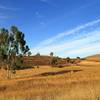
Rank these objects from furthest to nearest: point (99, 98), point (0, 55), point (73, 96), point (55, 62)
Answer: point (55, 62)
point (0, 55)
point (73, 96)
point (99, 98)

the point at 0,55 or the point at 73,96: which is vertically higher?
the point at 0,55

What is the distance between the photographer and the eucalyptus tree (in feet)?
198

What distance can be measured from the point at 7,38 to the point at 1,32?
1.86 meters

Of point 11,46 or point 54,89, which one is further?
point 11,46

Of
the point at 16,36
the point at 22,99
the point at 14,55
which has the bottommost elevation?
the point at 22,99

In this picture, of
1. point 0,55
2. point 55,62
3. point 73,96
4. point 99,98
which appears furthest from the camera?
point 55,62

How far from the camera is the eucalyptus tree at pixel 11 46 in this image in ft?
198

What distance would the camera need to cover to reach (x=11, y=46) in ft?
203

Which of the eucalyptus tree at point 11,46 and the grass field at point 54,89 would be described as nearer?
the grass field at point 54,89

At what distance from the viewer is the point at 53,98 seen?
36.1 feet

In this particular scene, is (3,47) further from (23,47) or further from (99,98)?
(99,98)

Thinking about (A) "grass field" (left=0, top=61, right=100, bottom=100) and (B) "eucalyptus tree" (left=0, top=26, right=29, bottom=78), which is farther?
(B) "eucalyptus tree" (left=0, top=26, right=29, bottom=78)

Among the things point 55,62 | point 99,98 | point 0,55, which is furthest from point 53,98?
point 55,62

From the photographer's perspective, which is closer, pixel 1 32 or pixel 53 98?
pixel 53 98
